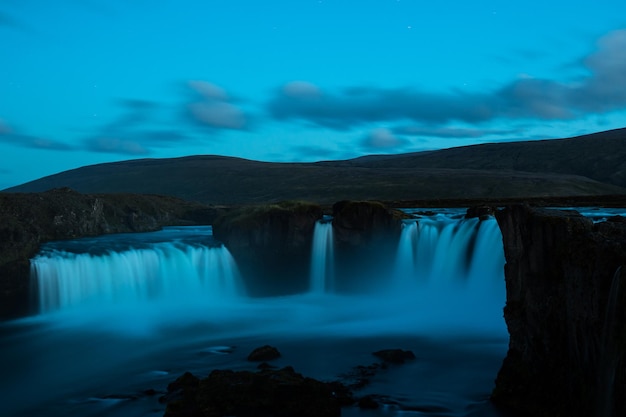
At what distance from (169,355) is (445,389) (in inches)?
412

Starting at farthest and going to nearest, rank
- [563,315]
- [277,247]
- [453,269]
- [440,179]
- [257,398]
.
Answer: [440,179] < [277,247] < [453,269] < [257,398] < [563,315]

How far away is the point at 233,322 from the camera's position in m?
27.6

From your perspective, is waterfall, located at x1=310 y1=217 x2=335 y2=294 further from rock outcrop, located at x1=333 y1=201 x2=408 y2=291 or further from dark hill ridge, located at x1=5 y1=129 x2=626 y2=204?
dark hill ridge, located at x1=5 y1=129 x2=626 y2=204

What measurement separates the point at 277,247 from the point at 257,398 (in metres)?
20.1

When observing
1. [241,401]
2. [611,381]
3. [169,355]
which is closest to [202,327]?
[169,355]

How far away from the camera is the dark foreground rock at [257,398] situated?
14180 mm

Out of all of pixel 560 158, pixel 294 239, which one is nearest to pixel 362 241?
pixel 294 239

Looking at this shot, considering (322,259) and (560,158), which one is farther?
(560,158)

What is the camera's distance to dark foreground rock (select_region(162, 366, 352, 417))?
46.5 feet

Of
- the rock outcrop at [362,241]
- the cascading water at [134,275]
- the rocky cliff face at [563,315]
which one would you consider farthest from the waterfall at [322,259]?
the rocky cliff face at [563,315]

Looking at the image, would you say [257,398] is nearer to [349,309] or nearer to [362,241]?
[349,309]

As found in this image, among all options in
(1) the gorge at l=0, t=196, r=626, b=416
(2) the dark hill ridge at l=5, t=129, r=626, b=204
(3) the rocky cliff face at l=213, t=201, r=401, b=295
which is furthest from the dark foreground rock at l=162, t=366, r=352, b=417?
(2) the dark hill ridge at l=5, t=129, r=626, b=204

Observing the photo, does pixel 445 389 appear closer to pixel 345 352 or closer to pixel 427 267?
pixel 345 352

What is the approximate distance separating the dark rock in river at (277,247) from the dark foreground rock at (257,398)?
1866 centimetres
